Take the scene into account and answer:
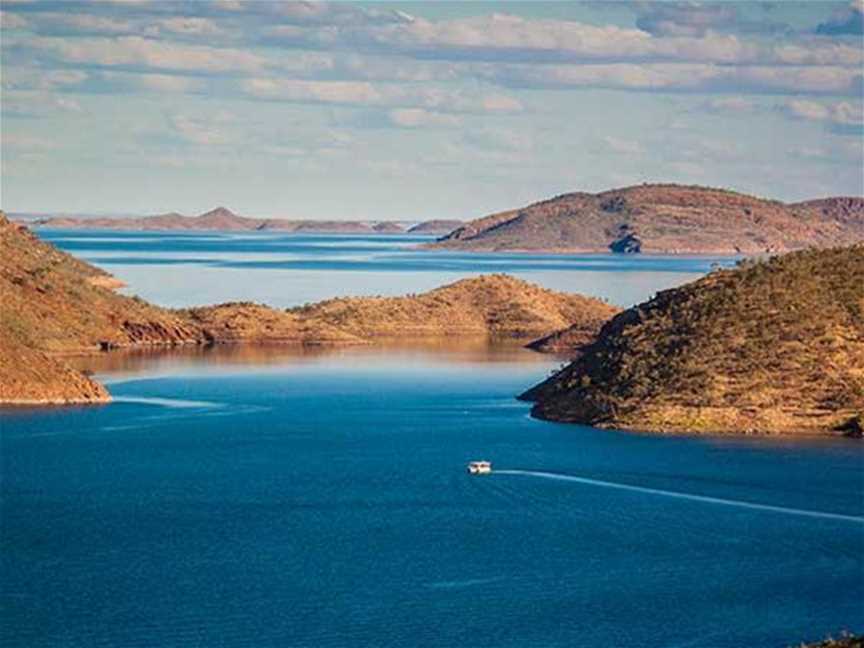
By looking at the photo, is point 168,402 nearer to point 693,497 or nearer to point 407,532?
point 693,497

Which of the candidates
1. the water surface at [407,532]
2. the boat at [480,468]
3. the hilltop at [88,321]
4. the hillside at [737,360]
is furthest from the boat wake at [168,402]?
the boat at [480,468]

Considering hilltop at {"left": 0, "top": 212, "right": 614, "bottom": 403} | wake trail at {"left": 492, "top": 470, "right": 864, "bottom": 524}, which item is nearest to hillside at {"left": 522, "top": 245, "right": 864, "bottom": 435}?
wake trail at {"left": 492, "top": 470, "right": 864, "bottom": 524}

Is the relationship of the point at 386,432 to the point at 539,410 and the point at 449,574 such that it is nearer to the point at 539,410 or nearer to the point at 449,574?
the point at 539,410

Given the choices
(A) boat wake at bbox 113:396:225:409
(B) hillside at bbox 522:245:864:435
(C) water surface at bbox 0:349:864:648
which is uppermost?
(B) hillside at bbox 522:245:864:435

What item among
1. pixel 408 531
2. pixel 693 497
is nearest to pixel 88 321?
pixel 693 497

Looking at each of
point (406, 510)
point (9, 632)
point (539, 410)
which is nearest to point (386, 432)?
point (539, 410)

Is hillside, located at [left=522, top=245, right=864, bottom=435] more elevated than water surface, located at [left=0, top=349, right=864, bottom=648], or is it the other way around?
hillside, located at [left=522, top=245, right=864, bottom=435]

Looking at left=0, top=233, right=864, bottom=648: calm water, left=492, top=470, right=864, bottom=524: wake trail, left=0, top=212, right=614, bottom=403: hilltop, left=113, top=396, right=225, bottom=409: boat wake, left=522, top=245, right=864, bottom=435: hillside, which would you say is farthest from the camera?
left=0, top=212, right=614, bottom=403: hilltop

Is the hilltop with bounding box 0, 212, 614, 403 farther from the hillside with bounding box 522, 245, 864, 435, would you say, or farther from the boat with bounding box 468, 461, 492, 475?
the boat with bounding box 468, 461, 492, 475
